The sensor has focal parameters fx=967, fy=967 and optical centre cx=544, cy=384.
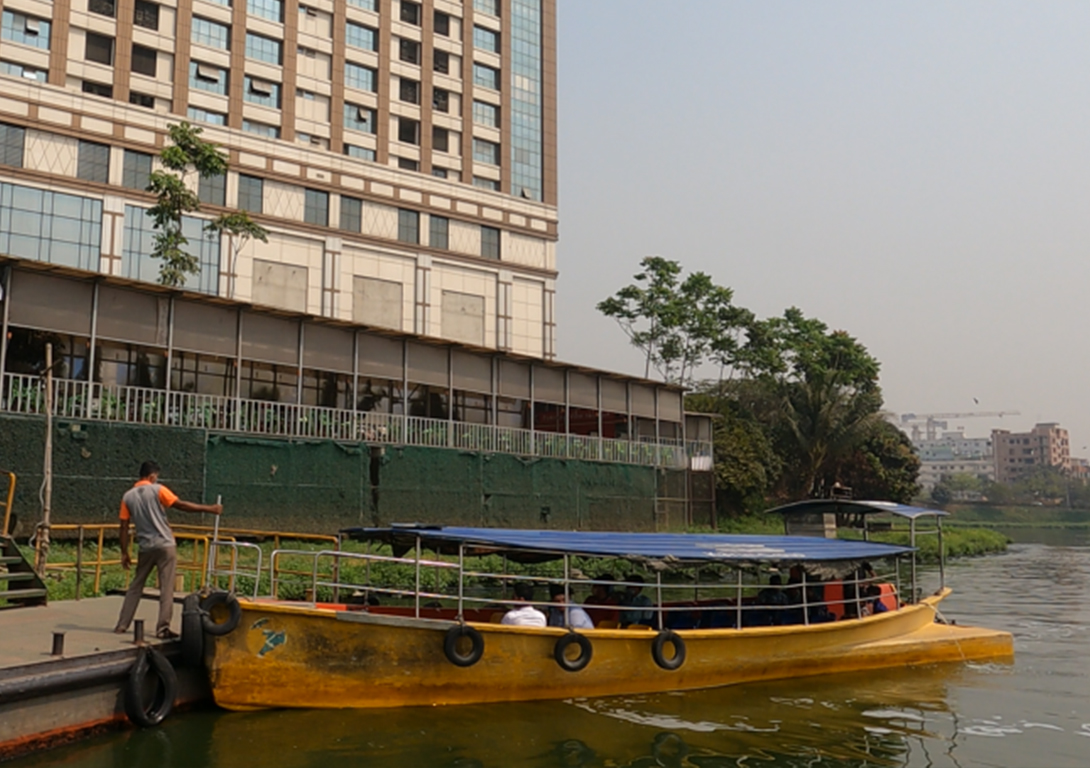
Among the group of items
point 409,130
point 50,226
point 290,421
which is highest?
point 409,130

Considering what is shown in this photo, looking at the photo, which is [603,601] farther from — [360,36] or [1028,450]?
[1028,450]

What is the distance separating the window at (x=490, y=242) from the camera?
45.5 m

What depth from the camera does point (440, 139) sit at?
45.7m

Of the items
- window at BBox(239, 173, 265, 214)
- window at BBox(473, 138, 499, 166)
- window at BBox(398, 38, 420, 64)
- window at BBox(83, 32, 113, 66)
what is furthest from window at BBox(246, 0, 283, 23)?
window at BBox(473, 138, 499, 166)

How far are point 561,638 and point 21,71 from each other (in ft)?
109

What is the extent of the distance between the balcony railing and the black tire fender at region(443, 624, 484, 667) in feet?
38.9

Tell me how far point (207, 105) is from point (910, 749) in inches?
1445

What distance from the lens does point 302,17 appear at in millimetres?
41750

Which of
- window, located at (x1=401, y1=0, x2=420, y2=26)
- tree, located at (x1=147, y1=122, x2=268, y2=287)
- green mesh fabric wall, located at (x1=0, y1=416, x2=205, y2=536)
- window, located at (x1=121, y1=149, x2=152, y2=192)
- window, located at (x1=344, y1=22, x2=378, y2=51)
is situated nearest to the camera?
green mesh fabric wall, located at (x1=0, y1=416, x2=205, y2=536)

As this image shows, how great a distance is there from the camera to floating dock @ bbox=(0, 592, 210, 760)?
25.0 ft

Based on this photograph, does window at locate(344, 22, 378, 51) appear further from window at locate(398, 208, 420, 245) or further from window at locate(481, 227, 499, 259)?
window at locate(481, 227, 499, 259)

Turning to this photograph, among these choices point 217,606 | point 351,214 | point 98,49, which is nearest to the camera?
point 217,606

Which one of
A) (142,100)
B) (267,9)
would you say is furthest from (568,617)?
(267,9)

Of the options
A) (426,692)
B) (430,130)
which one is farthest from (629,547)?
(430,130)
